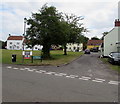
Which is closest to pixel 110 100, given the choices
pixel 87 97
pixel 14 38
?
pixel 87 97

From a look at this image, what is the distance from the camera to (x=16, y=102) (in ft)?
15.9

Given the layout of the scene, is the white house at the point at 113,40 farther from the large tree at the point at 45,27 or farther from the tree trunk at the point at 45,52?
the tree trunk at the point at 45,52

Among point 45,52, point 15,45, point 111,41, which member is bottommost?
point 45,52

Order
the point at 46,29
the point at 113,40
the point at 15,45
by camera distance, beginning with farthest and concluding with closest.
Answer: the point at 15,45 → the point at 113,40 → the point at 46,29

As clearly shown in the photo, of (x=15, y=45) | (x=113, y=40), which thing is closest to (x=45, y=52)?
(x=113, y=40)

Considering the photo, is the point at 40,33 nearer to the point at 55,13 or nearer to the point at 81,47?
the point at 55,13

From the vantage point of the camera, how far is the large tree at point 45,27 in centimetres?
2158

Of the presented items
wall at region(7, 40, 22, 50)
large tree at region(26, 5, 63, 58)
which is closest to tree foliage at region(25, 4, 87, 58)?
large tree at region(26, 5, 63, 58)

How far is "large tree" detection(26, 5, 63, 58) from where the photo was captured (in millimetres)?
21578

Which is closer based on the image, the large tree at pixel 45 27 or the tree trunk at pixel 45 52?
the large tree at pixel 45 27

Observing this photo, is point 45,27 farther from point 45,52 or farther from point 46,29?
point 45,52

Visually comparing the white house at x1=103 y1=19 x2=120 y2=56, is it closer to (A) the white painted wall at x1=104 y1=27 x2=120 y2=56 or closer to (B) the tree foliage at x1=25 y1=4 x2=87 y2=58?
(A) the white painted wall at x1=104 y1=27 x2=120 y2=56

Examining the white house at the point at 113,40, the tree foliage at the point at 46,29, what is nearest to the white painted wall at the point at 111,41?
the white house at the point at 113,40

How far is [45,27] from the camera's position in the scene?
21766 millimetres
